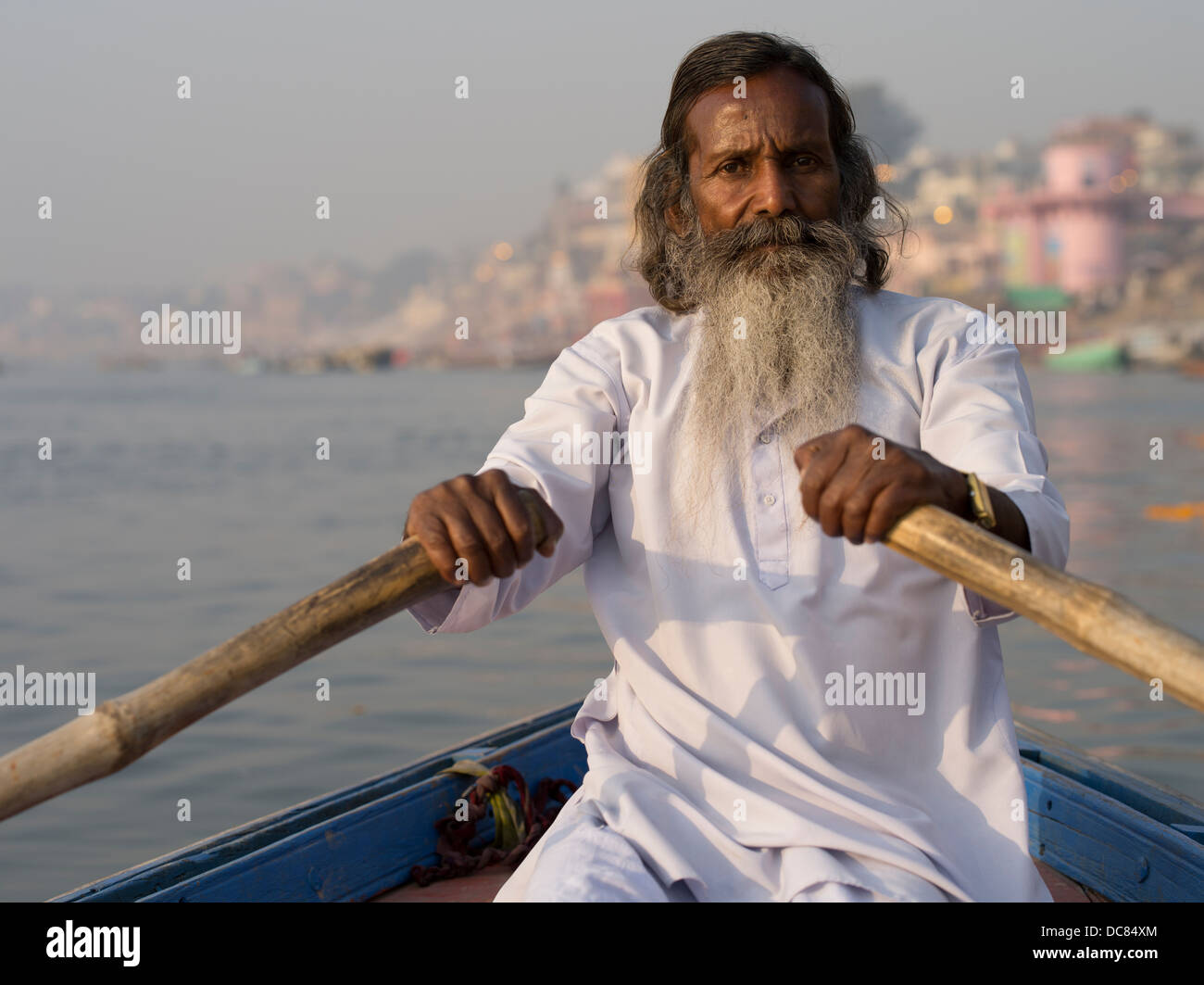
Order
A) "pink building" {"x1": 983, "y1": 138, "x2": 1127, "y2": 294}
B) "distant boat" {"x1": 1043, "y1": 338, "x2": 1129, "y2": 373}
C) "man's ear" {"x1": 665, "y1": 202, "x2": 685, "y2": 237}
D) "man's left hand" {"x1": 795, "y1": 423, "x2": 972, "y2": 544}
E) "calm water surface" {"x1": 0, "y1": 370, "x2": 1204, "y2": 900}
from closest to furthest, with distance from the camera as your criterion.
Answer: "man's left hand" {"x1": 795, "y1": 423, "x2": 972, "y2": 544} < "man's ear" {"x1": 665, "y1": 202, "x2": 685, "y2": 237} < "calm water surface" {"x1": 0, "y1": 370, "x2": 1204, "y2": 900} < "distant boat" {"x1": 1043, "y1": 338, "x2": 1129, "y2": 373} < "pink building" {"x1": 983, "y1": 138, "x2": 1127, "y2": 294}

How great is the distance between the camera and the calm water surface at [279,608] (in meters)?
6.45

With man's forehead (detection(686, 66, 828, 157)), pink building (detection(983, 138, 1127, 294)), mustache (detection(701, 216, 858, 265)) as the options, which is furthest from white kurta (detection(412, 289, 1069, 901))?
pink building (detection(983, 138, 1127, 294))

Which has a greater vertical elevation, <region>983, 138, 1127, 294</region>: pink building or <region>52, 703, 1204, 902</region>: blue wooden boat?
<region>983, 138, 1127, 294</region>: pink building

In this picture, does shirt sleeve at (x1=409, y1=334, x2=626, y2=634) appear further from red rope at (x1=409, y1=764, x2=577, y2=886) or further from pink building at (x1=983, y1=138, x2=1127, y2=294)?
pink building at (x1=983, y1=138, x2=1127, y2=294)

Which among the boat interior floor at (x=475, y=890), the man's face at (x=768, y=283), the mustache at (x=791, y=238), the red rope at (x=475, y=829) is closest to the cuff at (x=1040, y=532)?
the man's face at (x=768, y=283)

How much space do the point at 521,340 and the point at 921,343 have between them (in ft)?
325

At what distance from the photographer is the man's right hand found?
1.87 meters

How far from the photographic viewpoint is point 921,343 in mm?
2287

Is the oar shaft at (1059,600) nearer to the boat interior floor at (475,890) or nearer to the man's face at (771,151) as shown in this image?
the man's face at (771,151)

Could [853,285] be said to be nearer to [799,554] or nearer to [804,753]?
[799,554]

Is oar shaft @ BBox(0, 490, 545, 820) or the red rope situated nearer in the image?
oar shaft @ BBox(0, 490, 545, 820)

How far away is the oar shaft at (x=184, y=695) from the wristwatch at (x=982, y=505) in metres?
0.82
